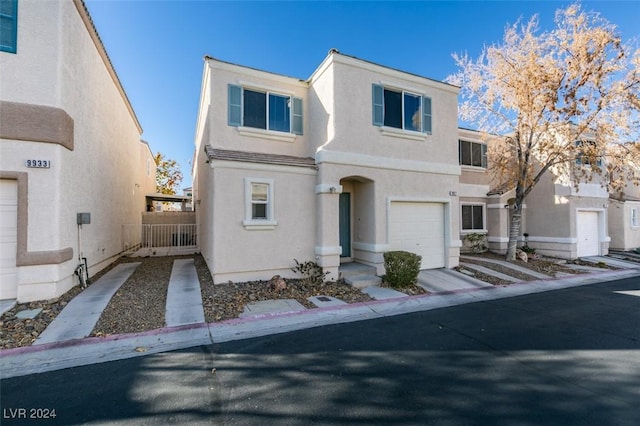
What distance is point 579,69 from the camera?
35.8 ft

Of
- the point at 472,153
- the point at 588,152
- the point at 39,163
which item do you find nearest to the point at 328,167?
the point at 39,163

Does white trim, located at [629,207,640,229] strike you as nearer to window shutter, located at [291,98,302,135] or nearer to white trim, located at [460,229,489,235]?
white trim, located at [460,229,489,235]

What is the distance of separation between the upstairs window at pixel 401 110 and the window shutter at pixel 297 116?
2647 millimetres

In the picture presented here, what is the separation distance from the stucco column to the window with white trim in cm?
879

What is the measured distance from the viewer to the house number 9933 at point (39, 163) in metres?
6.48

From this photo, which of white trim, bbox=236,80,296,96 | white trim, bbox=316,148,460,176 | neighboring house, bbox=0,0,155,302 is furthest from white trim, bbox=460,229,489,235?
neighboring house, bbox=0,0,155,302

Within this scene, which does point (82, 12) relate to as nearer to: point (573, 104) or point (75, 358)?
point (75, 358)

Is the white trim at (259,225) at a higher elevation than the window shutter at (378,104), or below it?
below

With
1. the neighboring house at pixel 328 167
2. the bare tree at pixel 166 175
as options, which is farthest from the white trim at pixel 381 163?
the bare tree at pixel 166 175

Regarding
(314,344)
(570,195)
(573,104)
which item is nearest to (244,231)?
(314,344)

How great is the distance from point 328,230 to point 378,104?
4.59 metres

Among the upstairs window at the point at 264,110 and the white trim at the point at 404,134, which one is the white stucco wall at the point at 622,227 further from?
the upstairs window at the point at 264,110

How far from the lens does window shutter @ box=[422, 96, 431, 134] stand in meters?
10.6

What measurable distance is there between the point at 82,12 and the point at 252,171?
21.0ft
